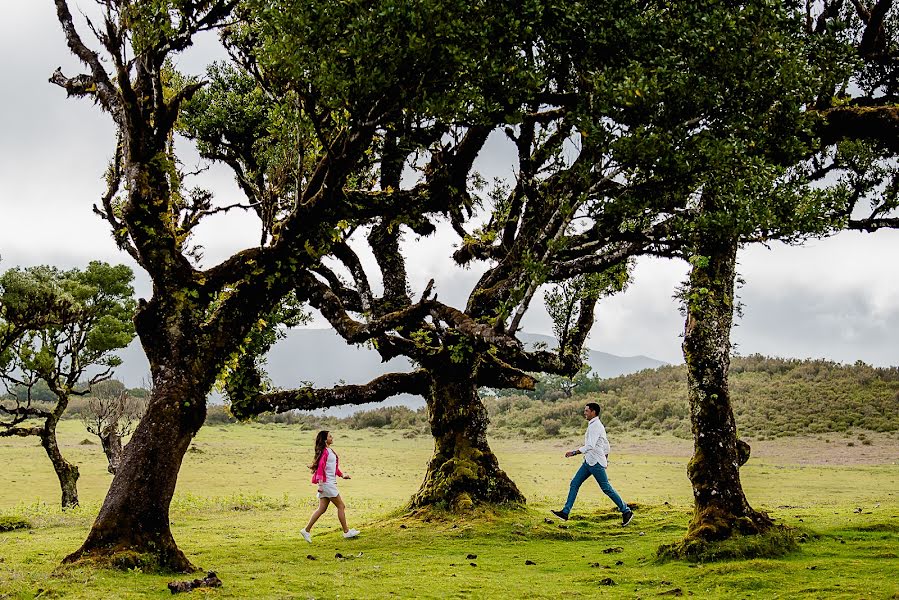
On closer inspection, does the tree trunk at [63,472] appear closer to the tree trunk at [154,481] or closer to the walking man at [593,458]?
the tree trunk at [154,481]

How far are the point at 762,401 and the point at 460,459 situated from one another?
5906cm

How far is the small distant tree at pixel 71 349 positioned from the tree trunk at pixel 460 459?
17348 mm

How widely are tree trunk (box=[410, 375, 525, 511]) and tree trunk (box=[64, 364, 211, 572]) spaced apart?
7792 millimetres

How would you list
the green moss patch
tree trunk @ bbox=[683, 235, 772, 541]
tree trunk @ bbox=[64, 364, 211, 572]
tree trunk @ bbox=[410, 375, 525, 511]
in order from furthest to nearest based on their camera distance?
1. tree trunk @ bbox=[410, 375, 525, 511]
2. tree trunk @ bbox=[683, 235, 772, 541]
3. tree trunk @ bbox=[64, 364, 211, 572]
4. the green moss patch

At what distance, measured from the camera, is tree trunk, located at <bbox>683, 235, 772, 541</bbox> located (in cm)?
1400

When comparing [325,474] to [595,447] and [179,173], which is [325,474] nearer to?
[595,447]

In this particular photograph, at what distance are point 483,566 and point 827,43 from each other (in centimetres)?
1369

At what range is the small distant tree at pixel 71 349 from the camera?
30797mm

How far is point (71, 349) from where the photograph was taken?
118 ft

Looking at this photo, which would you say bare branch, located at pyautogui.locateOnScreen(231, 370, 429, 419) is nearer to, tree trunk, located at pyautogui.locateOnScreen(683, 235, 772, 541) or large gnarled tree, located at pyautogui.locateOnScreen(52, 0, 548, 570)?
large gnarled tree, located at pyautogui.locateOnScreen(52, 0, 548, 570)

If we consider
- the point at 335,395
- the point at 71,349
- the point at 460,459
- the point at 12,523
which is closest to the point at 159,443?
the point at 335,395

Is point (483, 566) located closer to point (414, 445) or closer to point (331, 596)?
point (331, 596)

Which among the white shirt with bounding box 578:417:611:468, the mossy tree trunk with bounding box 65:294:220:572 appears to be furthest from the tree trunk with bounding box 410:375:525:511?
the mossy tree trunk with bounding box 65:294:220:572

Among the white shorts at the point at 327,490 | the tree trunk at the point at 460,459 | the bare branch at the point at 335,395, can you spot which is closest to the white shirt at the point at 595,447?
the tree trunk at the point at 460,459
